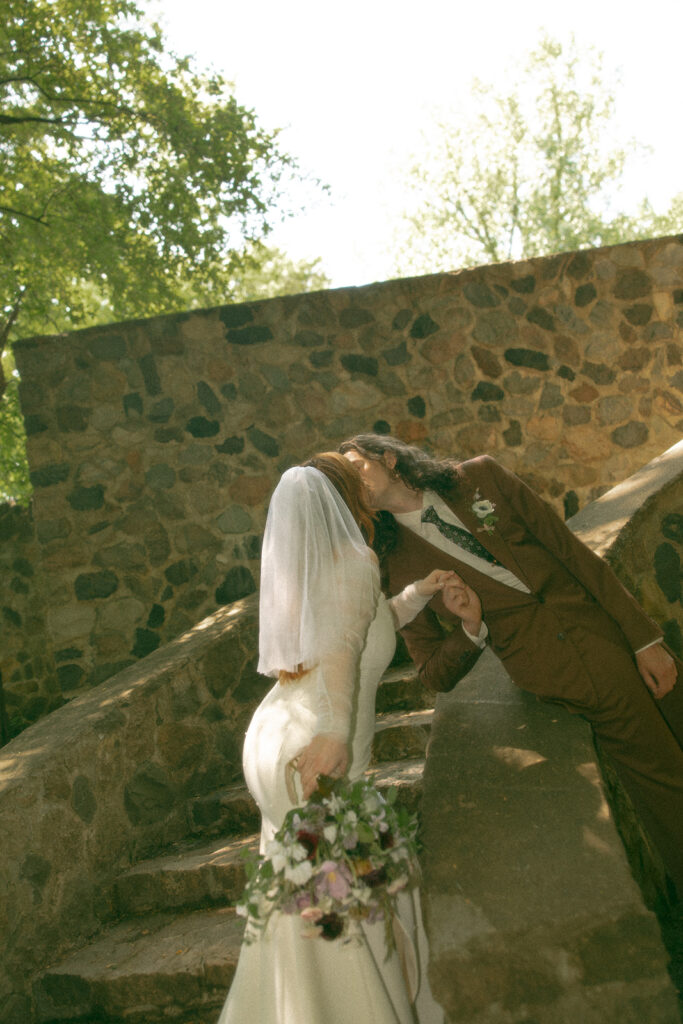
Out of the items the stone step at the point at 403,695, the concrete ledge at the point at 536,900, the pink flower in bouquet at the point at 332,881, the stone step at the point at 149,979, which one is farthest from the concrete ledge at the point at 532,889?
the stone step at the point at 403,695

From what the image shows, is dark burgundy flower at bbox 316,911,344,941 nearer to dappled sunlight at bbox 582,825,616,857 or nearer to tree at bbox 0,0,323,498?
dappled sunlight at bbox 582,825,616,857

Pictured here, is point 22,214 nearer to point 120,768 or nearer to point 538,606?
point 120,768

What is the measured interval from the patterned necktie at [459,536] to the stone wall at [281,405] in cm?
394

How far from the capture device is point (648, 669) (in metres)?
2.67

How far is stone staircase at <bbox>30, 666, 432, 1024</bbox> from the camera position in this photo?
11.0 ft

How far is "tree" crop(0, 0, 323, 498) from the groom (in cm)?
666

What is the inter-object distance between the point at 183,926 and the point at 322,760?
78.9 inches

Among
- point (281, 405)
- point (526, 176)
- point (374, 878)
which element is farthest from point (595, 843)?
point (526, 176)

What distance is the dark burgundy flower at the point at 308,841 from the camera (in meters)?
2.05

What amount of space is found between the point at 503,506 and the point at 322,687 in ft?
2.95

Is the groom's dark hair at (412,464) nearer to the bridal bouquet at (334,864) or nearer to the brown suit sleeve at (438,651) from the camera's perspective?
the brown suit sleeve at (438,651)

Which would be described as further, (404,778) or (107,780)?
(107,780)

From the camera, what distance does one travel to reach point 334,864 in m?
2.03

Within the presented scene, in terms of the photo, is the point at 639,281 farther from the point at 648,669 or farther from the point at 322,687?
the point at 322,687
